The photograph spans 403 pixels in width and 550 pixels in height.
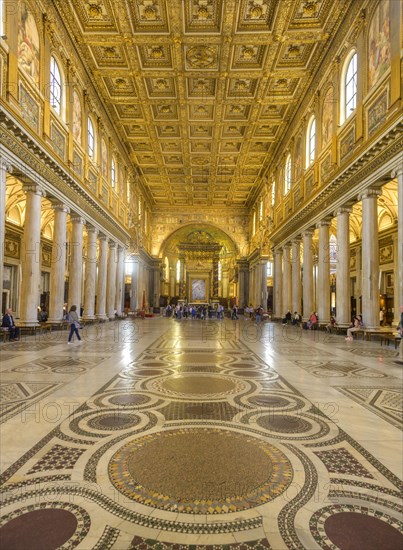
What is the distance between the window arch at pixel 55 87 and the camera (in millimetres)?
13414

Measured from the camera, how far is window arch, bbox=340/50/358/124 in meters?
13.4

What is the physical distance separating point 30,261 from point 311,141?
14821 millimetres

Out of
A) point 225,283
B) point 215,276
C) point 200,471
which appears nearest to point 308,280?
point 200,471

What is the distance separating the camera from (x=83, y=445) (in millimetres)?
2875

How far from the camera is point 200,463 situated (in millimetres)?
2551

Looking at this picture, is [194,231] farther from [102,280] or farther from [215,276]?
[102,280]

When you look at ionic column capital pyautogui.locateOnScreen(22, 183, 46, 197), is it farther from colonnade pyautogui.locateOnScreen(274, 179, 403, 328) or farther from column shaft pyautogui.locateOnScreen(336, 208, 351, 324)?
column shaft pyautogui.locateOnScreen(336, 208, 351, 324)

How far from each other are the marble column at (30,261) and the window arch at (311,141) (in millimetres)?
13165

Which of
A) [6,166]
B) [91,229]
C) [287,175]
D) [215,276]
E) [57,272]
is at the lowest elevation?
[57,272]

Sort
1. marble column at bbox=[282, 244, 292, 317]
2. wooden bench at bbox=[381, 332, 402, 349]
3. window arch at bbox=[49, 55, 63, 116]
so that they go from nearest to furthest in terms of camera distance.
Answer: wooden bench at bbox=[381, 332, 402, 349]
window arch at bbox=[49, 55, 63, 116]
marble column at bbox=[282, 244, 292, 317]

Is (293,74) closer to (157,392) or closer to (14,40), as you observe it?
(14,40)

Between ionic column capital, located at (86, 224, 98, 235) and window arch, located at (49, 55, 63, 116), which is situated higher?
window arch, located at (49, 55, 63, 116)

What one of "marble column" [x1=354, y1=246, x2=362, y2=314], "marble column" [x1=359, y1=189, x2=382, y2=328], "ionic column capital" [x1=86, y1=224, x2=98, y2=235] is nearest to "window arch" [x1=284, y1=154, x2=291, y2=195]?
"marble column" [x1=354, y1=246, x2=362, y2=314]

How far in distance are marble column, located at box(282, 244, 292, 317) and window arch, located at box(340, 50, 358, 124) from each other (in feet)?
31.4
